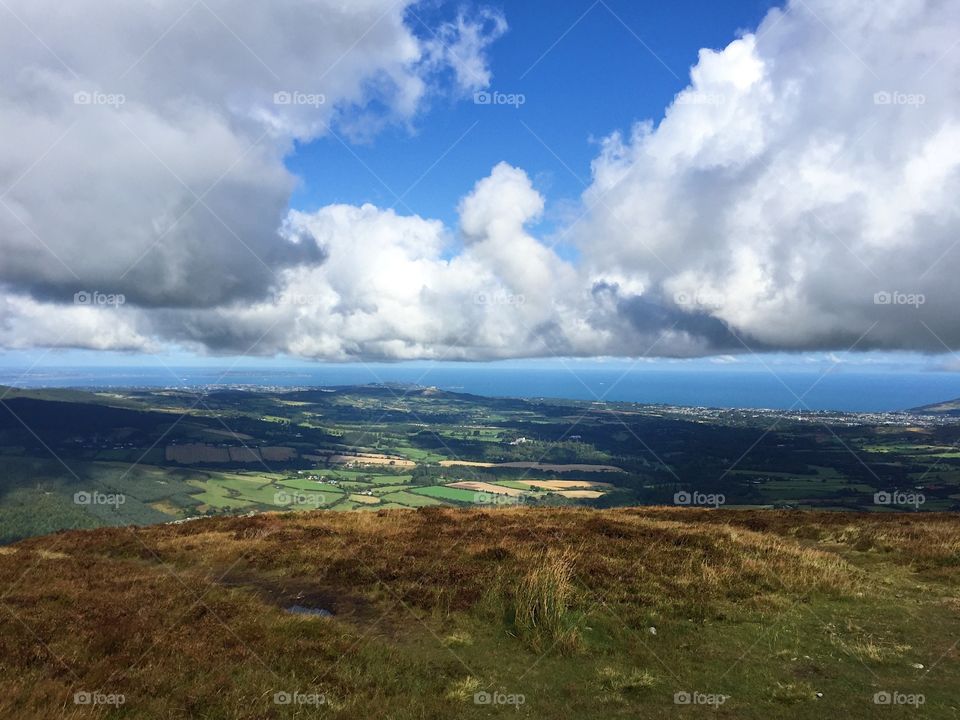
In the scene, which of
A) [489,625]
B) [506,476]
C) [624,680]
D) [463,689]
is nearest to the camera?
[463,689]

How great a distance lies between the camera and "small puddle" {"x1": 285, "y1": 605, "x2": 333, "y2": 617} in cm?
1477

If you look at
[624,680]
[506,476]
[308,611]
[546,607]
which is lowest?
[506,476]

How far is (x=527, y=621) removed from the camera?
1390 cm

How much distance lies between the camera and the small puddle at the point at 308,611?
14773mm

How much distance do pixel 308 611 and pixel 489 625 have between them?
5.59 meters

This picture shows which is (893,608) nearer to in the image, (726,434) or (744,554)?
(744,554)

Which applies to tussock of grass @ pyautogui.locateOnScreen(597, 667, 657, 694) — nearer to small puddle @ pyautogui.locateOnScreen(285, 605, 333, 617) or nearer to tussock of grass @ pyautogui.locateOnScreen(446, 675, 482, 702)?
tussock of grass @ pyautogui.locateOnScreen(446, 675, 482, 702)

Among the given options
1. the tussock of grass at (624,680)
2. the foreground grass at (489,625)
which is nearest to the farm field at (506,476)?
the foreground grass at (489,625)

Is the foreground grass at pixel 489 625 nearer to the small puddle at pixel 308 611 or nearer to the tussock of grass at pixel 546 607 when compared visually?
the tussock of grass at pixel 546 607

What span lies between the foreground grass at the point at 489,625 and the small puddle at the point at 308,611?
47 cm

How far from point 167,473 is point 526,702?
199687 mm

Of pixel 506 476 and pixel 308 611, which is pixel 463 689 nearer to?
pixel 308 611

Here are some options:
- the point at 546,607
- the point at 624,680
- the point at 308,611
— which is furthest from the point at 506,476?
the point at 624,680

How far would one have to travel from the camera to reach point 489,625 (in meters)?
14.3
